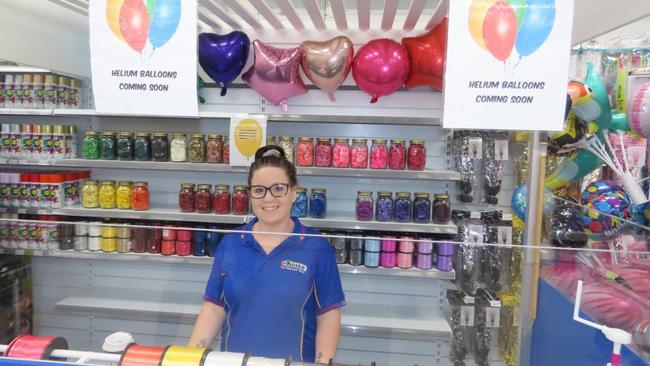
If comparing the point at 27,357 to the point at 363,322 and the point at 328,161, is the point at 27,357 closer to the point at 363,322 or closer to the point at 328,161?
the point at 363,322

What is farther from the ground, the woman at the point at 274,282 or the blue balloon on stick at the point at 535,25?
the blue balloon on stick at the point at 535,25

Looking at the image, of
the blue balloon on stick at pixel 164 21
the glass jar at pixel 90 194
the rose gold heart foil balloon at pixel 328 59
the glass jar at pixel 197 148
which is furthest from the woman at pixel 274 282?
the glass jar at pixel 90 194

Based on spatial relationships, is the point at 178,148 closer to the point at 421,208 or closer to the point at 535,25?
the point at 421,208

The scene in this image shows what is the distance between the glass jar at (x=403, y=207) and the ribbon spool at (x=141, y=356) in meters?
2.16

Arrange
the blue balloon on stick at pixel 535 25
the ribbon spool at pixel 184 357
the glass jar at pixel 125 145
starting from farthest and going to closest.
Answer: the glass jar at pixel 125 145, the blue balloon on stick at pixel 535 25, the ribbon spool at pixel 184 357

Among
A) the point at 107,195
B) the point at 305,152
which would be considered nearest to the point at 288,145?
the point at 305,152

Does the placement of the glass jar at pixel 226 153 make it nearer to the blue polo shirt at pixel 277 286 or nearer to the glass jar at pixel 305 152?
the glass jar at pixel 305 152

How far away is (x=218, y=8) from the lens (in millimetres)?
2447

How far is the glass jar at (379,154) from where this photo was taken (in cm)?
283

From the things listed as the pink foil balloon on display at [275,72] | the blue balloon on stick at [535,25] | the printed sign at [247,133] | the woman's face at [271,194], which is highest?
the pink foil balloon on display at [275,72]

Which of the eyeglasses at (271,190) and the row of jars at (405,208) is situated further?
the row of jars at (405,208)

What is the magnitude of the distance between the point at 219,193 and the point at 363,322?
1.53m

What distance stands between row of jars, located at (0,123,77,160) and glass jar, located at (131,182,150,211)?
0.56m

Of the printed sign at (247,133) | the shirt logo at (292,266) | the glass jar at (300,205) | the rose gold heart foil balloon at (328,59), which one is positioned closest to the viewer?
the shirt logo at (292,266)
